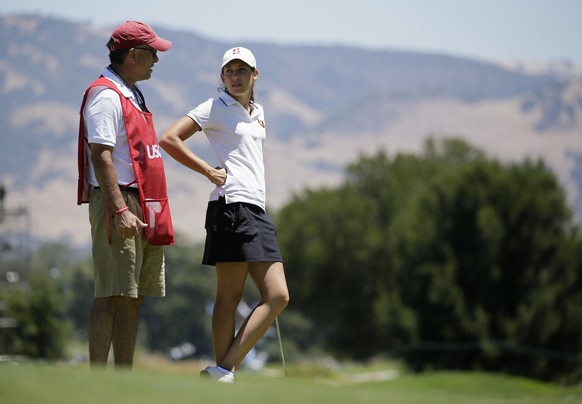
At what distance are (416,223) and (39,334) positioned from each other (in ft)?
74.6

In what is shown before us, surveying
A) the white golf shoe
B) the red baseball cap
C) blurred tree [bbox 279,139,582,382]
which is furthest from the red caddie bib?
blurred tree [bbox 279,139,582,382]

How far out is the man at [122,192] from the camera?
638 centimetres

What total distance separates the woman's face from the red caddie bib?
519mm

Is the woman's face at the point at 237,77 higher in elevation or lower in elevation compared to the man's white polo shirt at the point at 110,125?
higher

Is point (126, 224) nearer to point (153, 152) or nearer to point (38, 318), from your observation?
point (153, 152)

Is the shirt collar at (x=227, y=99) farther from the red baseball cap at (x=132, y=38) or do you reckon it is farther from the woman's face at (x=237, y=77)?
the red baseball cap at (x=132, y=38)

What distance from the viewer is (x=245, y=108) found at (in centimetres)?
685

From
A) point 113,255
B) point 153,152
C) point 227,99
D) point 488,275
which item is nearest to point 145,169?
point 153,152

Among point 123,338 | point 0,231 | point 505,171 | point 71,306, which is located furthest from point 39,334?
point 123,338

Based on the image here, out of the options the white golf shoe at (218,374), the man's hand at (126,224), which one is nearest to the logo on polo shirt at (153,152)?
the man's hand at (126,224)

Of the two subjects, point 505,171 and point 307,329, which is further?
point 307,329

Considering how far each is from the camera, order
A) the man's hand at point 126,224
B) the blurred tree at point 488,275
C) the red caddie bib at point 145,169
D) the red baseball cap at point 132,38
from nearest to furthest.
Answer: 1. the man's hand at point 126,224
2. the red caddie bib at point 145,169
3. the red baseball cap at point 132,38
4. the blurred tree at point 488,275

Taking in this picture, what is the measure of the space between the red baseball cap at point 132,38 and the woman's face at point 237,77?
0.39 metres

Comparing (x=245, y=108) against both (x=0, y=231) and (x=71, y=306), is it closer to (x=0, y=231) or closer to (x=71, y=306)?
(x=0, y=231)
